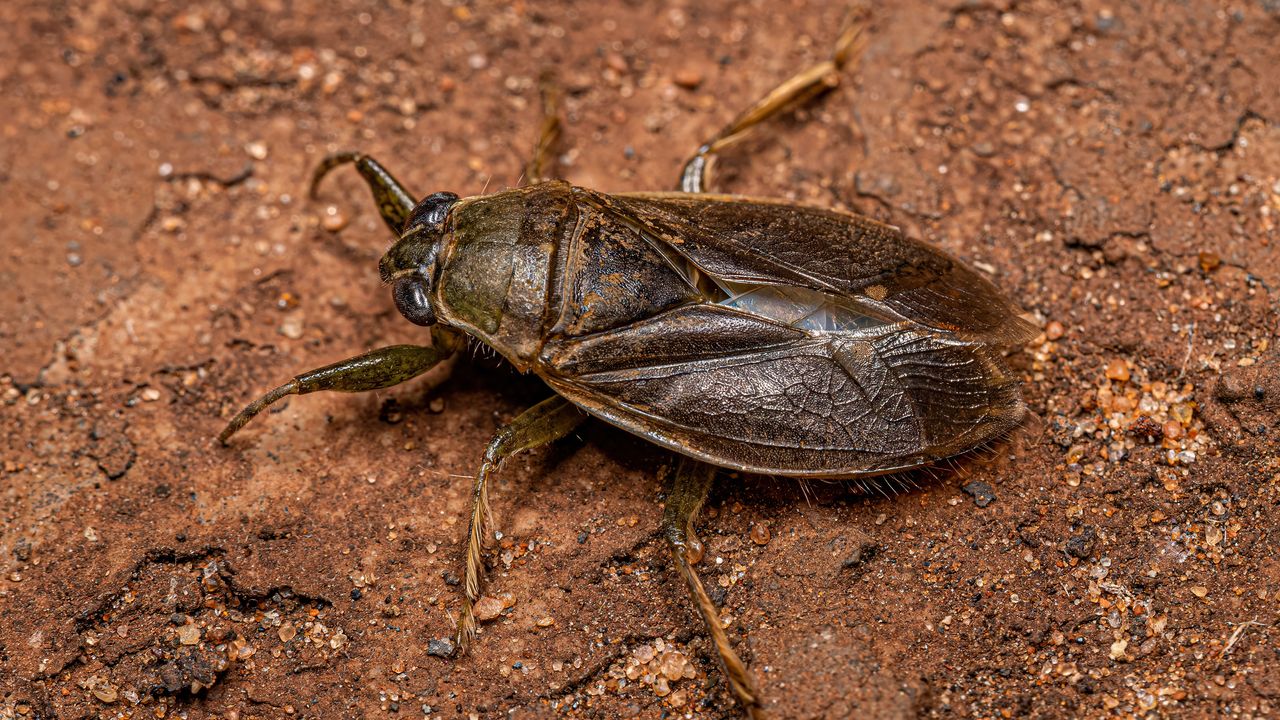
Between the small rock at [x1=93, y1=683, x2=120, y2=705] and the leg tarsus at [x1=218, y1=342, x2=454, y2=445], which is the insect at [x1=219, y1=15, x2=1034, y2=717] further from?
the small rock at [x1=93, y1=683, x2=120, y2=705]

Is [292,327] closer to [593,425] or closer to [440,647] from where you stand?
[593,425]

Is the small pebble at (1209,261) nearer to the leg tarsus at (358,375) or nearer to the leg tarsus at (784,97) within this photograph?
the leg tarsus at (784,97)

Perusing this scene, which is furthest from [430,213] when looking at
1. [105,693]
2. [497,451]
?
[105,693]

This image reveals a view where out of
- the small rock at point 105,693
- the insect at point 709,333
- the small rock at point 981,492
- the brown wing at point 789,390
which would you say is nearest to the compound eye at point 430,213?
the insect at point 709,333

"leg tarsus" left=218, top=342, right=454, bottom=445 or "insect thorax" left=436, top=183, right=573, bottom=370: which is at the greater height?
"insect thorax" left=436, top=183, right=573, bottom=370

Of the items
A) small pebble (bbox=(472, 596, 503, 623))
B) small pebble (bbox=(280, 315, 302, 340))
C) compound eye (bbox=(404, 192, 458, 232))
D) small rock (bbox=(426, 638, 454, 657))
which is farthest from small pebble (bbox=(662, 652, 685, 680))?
small pebble (bbox=(280, 315, 302, 340))

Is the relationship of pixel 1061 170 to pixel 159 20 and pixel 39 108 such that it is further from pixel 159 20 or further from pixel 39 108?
pixel 39 108

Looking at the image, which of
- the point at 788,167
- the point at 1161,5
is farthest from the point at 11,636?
the point at 1161,5
